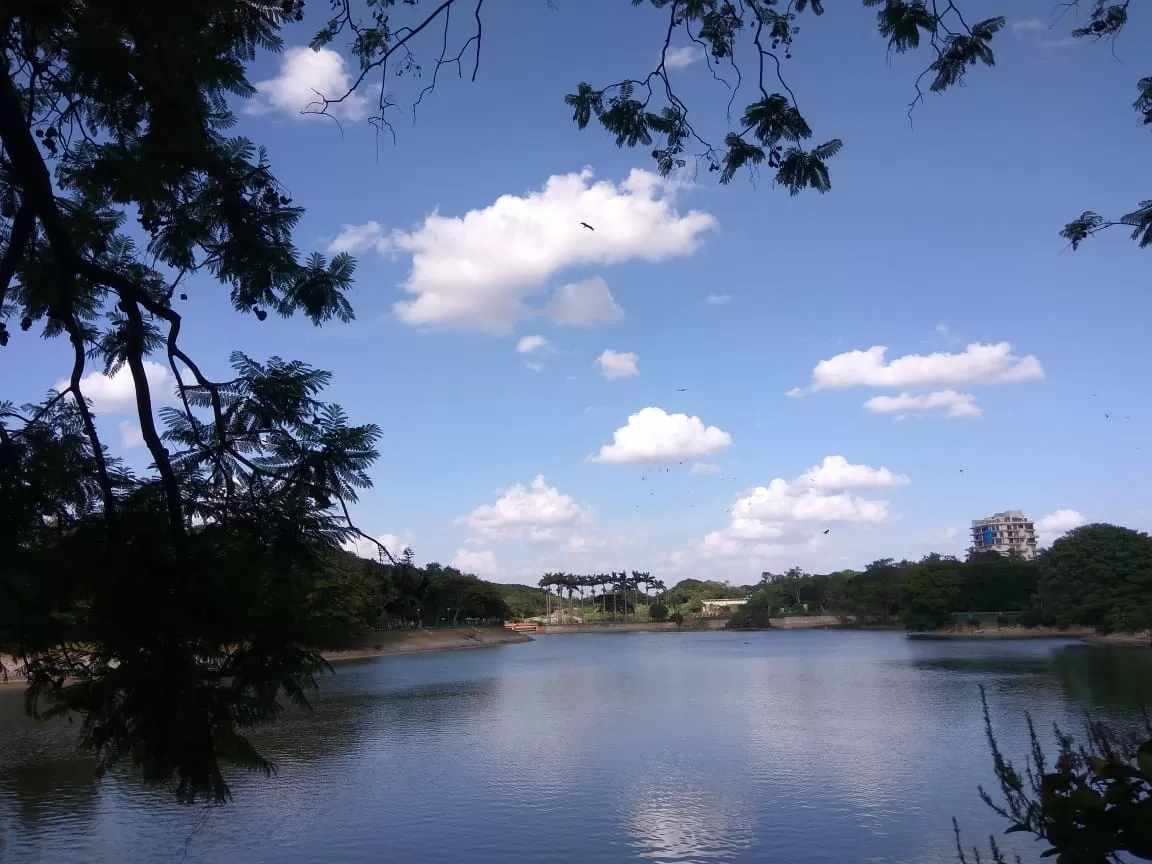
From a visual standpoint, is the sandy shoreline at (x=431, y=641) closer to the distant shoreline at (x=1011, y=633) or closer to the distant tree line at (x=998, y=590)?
the distant tree line at (x=998, y=590)

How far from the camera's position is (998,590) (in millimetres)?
66500

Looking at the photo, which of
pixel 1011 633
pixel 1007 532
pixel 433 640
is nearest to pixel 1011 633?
pixel 1011 633

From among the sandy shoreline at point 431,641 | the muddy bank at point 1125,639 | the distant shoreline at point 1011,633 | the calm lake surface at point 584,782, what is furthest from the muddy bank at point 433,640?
the muddy bank at point 1125,639

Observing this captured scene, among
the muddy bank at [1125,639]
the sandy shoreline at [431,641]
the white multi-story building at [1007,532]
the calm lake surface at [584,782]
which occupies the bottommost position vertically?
the calm lake surface at [584,782]

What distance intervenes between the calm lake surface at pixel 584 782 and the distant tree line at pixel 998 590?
24.7 metres

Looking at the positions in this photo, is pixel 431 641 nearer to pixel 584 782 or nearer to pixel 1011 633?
pixel 1011 633

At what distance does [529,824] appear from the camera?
11930mm

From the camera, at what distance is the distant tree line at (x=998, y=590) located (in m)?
48.5

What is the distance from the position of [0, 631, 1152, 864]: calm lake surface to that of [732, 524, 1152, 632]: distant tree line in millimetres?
24666

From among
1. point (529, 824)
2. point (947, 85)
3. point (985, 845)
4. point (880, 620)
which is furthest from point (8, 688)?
point (880, 620)

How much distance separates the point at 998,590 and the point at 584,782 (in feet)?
201

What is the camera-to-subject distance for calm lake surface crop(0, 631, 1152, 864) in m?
11.0

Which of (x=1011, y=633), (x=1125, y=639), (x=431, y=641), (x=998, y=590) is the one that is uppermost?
(x=998, y=590)

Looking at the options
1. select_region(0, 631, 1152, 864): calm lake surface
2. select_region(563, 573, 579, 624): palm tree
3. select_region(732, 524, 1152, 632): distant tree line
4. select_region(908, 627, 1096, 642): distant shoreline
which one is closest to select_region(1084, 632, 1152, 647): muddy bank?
select_region(732, 524, 1152, 632): distant tree line
